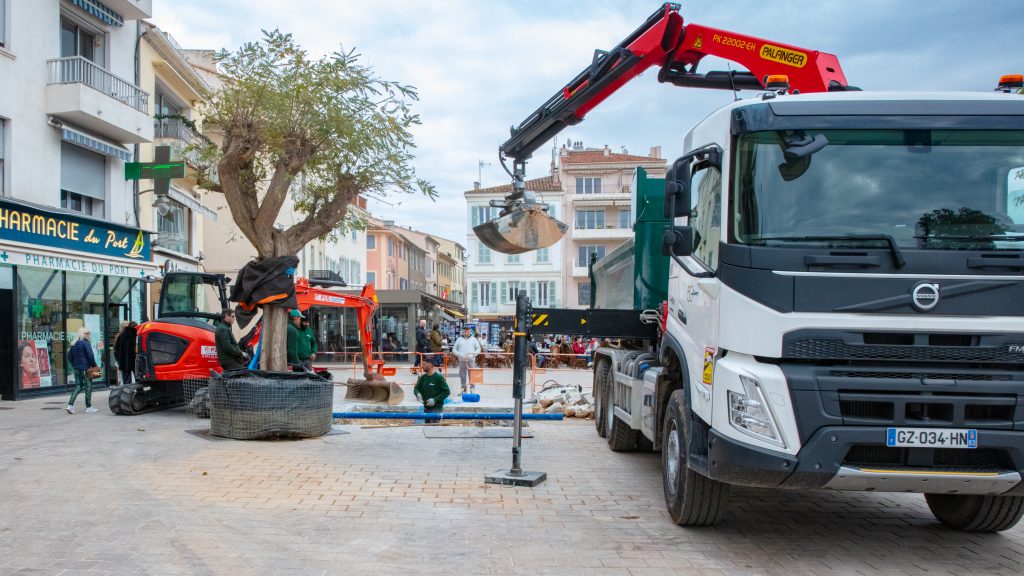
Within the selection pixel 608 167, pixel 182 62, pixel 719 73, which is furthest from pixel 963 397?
pixel 608 167

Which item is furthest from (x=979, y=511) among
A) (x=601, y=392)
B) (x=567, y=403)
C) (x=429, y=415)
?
(x=567, y=403)

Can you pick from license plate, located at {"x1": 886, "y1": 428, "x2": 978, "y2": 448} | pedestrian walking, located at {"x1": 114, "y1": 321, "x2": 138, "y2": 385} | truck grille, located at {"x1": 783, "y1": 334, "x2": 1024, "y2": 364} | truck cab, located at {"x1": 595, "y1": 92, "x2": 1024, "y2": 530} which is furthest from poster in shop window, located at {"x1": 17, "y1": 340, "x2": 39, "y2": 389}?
license plate, located at {"x1": 886, "y1": 428, "x2": 978, "y2": 448}

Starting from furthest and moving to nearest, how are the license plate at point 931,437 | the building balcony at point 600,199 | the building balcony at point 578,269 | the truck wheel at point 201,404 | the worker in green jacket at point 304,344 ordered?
1. the building balcony at point 578,269
2. the building balcony at point 600,199
3. the worker in green jacket at point 304,344
4. the truck wheel at point 201,404
5. the license plate at point 931,437

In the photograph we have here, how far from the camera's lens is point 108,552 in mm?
5355

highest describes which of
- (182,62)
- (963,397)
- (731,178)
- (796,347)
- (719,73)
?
(182,62)

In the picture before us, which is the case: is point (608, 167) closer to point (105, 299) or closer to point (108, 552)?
point (105, 299)

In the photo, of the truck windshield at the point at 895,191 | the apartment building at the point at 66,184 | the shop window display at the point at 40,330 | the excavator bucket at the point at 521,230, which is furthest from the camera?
the shop window display at the point at 40,330

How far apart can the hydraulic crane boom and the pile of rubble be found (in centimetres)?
619

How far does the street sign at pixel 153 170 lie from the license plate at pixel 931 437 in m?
17.1

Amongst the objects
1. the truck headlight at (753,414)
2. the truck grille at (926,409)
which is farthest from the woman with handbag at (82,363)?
the truck grille at (926,409)

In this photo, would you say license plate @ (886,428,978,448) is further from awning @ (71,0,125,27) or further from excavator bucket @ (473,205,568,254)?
awning @ (71,0,125,27)

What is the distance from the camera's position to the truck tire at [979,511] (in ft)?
20.0

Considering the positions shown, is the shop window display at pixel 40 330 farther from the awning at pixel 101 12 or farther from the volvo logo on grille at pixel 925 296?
the volvo logo on grille at pixel 925 296

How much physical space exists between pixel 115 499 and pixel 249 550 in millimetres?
2185
